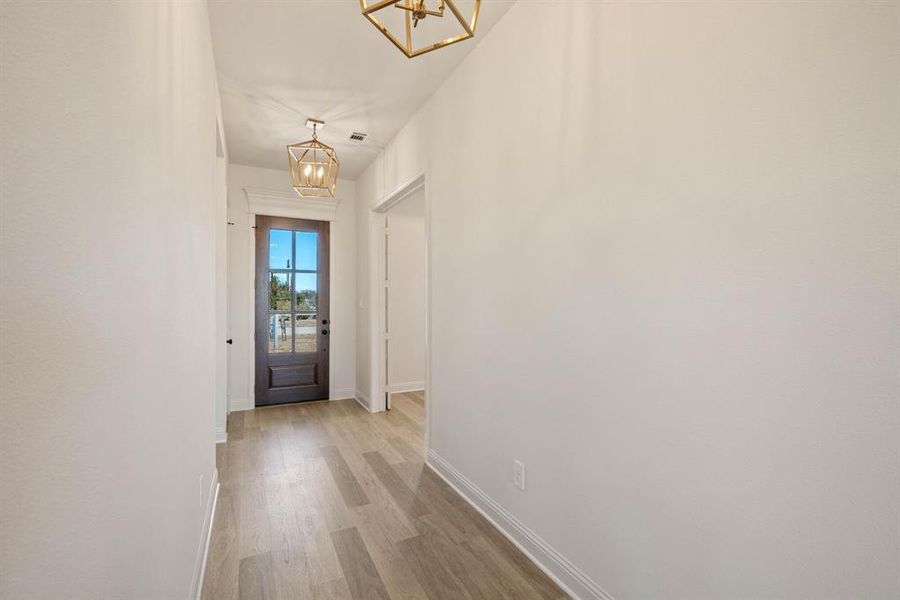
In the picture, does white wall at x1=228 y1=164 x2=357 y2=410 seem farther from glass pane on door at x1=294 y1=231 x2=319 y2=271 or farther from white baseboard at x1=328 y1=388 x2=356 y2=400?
glass pane on door at x1=294 y1=231 x2=319 y2=271

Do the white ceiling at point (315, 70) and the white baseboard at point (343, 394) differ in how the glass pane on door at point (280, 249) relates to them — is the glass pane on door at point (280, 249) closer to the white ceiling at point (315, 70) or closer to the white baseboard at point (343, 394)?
the white ceiling at point (315, 70)

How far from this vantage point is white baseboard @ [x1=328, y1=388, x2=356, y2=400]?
4.96 meters

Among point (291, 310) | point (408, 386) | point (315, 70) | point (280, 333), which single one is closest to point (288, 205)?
point (291, 310)

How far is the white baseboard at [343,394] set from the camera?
4957 millimetres

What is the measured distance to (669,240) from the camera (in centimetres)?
137

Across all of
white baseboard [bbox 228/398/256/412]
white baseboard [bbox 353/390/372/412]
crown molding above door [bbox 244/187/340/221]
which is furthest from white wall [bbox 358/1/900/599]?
white baseboard [bbox 228/398/256/412]

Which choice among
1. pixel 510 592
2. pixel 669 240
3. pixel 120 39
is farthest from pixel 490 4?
pixel 510 592

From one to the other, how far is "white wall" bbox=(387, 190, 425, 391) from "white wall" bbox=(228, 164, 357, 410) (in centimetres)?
61

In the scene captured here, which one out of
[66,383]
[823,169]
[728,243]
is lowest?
[66,383]

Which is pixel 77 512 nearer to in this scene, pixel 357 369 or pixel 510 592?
pixel 510 592

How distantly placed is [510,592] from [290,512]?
1369 millimetres

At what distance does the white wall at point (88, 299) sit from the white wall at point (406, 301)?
13.2 ft

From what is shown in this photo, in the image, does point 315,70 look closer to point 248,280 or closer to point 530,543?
point 248,280

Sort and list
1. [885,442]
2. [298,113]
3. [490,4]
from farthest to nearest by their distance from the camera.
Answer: [298,113] < [490,4] < [885,442]
